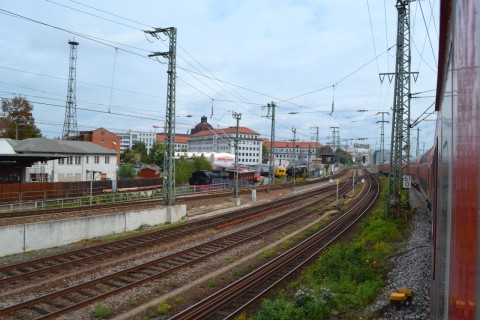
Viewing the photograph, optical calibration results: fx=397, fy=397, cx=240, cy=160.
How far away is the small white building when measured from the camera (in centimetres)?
3812

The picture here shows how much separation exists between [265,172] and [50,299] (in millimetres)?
66368

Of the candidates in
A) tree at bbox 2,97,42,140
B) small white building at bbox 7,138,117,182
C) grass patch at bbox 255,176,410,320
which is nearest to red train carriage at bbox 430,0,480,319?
grass patch at bbox 255,176,410,320

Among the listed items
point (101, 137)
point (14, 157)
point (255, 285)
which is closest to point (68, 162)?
point (14, 157)

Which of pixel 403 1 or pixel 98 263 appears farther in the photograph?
pixel 403 1

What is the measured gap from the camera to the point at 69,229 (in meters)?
16.9

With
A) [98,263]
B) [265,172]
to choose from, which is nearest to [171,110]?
[98,263]

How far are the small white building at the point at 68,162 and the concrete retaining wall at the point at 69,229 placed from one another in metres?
18.3

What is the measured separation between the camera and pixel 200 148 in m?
143

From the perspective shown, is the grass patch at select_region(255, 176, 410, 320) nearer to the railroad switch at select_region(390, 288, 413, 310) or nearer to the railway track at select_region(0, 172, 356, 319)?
the railroad switch at select_region(390, 288, 413, 310)

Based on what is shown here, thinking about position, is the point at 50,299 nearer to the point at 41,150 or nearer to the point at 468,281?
the point at 468,281

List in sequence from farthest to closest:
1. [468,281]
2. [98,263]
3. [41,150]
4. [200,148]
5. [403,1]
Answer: [200,148] → [41,150] → [403,1] → [98,263] → [468,281]

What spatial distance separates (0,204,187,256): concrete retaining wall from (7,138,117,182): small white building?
18.3 metres

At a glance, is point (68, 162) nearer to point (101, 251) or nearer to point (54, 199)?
point (54, 199)

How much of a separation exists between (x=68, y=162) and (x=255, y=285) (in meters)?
38.0
